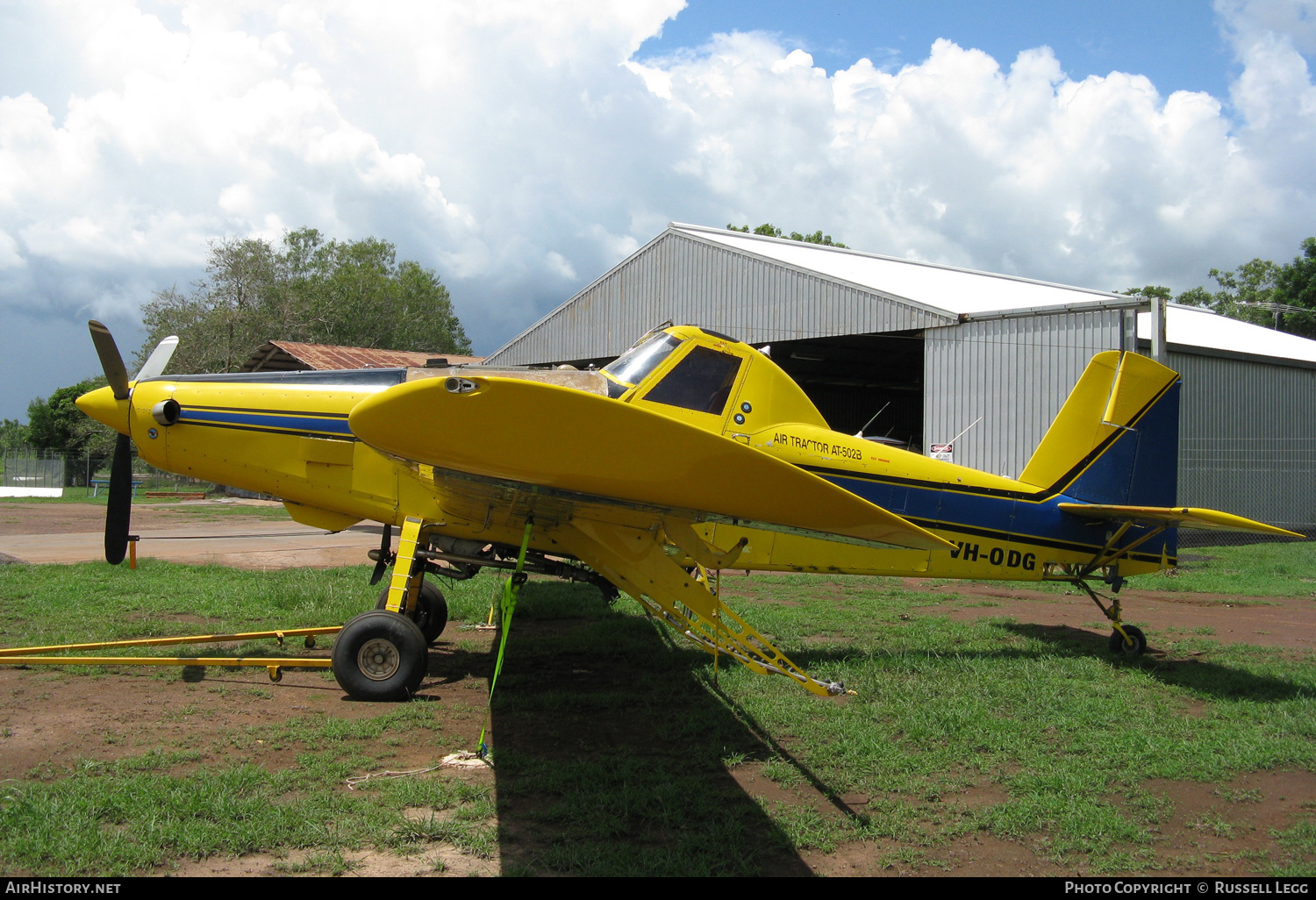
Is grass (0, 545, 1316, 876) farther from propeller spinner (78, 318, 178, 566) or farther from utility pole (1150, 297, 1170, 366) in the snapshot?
utility pole (1150, 297, 1170, 366)

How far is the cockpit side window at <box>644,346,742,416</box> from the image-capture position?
5.95 m

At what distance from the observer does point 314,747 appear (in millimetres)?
4770

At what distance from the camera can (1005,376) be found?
50.0ft

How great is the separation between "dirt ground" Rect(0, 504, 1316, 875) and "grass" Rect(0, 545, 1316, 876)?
2.2 inches

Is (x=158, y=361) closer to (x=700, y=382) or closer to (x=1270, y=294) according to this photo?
(x=700, y=382)

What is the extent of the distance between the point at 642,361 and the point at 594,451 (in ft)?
9.95

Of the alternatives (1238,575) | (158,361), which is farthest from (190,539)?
(1238,575)

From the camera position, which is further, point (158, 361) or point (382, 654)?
point (158, 361)

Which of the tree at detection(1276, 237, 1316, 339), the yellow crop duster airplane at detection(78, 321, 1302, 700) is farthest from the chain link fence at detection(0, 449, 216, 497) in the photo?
the tree at detection(1276, 237, 1316, 339)

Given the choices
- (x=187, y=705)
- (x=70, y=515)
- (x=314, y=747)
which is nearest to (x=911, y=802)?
(x=314, y=747)

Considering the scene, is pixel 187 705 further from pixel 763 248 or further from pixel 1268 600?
pixel 763 248

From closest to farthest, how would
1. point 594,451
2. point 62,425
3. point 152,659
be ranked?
point 594,451 → point 152,659 → point 62,425

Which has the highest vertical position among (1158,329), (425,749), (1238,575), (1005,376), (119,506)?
(1158,329)
